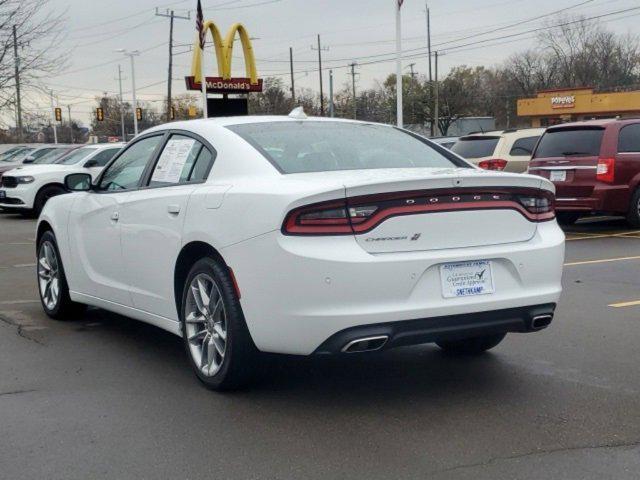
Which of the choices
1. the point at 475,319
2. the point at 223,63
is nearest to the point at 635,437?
the point at 475,319

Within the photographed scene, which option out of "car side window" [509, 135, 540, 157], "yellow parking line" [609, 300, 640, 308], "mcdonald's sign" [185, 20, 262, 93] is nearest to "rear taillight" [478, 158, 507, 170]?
"car side window" [509, 135, 540, 157]

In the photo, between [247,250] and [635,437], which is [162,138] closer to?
[247,250]

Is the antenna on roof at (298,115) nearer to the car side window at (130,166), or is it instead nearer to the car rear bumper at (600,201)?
the car side window at (130,166)

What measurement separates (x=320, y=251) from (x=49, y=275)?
3.83m

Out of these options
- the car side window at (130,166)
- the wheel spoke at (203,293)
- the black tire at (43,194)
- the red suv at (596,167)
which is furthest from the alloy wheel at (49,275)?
the black tire at (43,194)

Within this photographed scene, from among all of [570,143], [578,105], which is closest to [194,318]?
[570,143]

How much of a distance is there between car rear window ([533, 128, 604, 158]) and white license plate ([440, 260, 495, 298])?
9.01 m

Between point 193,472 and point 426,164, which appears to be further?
point 426,164

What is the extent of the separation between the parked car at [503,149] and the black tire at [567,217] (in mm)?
1272

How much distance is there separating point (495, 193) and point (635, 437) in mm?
1434

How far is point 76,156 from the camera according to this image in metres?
20.0

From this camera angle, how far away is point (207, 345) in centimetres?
476

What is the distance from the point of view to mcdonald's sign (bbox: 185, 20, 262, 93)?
1147 inches

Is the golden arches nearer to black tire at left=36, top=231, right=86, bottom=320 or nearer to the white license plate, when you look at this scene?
black tire at left=36, top=231, right=86, bottom=320
